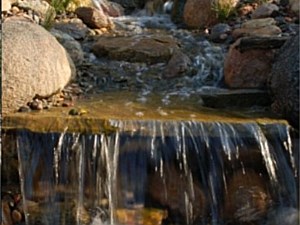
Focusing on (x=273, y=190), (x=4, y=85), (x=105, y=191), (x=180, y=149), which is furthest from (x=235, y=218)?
(x=4, y=85)

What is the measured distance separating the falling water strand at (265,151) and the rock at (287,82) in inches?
13.8

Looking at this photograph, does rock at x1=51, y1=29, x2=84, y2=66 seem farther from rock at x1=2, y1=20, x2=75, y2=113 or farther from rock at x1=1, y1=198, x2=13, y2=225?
rock at x1=1, y1=198, x2=13, y2=225

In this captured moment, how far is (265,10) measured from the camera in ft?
23.5

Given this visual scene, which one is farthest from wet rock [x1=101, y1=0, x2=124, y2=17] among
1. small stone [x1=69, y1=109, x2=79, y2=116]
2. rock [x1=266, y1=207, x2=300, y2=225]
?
rock [x1=266, y1=207, x2=300, y2=225]

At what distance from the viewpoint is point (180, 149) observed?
4.25 meters

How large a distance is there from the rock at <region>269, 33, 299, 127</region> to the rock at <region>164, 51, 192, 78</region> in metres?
1.09

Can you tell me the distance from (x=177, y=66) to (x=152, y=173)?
6.26ft

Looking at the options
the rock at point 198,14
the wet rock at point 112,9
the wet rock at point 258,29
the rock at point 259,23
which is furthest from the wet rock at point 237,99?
the wet rock at point 112,9

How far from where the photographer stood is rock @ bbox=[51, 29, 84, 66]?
6164 mm

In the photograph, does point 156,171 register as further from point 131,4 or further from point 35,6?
point 131,4

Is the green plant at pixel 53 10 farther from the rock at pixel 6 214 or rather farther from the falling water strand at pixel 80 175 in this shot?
the rock at pixel 6 214

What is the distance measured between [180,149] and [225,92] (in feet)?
4.16

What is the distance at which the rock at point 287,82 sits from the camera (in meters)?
4.62

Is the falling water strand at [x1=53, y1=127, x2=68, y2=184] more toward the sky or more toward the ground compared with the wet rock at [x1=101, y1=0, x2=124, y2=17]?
more toward the sky
